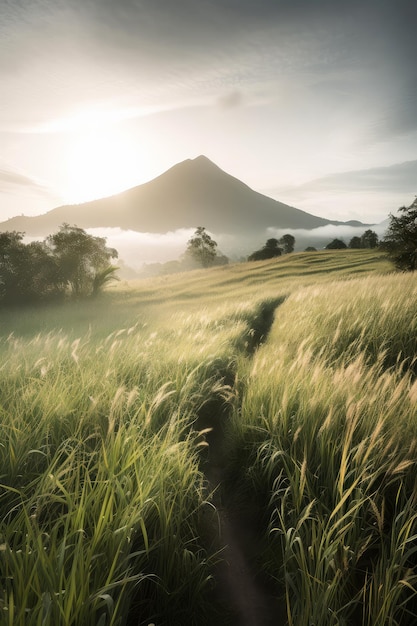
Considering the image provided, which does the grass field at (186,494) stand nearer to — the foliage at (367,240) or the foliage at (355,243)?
the foliage at (367,240)

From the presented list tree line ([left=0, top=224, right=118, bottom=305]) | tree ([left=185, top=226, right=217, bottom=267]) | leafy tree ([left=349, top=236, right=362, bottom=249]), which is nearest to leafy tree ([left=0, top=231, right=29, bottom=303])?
tree line ([left=0, top=224, right=118, bottom=305])

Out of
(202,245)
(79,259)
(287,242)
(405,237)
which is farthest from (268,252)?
(79,259)

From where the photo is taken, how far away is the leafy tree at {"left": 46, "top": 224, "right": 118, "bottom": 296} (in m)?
23.6

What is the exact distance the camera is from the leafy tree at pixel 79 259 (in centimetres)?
2364

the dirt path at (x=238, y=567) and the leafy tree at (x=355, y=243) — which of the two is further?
the leafy tree at (x=355, y=243)

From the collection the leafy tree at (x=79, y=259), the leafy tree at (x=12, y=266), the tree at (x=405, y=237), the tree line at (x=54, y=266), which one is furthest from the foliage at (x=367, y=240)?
the leafy tree at (x=12, y=266)

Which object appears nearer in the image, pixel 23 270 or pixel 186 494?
pixel 186 494

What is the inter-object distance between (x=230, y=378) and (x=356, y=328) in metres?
2.38

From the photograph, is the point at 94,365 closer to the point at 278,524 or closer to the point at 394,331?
the point at 278,524

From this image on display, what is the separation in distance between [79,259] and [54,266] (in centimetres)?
178

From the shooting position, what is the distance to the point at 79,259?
951 inches

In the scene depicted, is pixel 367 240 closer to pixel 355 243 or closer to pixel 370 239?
pixel 370 239

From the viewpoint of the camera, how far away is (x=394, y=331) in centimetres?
531

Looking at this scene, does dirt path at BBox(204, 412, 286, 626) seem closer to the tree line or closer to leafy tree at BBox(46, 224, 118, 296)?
the tree line
